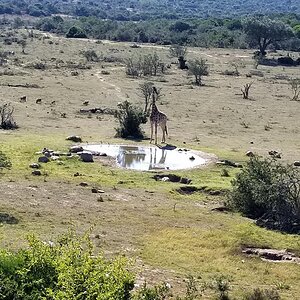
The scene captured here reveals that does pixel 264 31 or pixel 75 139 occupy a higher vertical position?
pixel 264 31

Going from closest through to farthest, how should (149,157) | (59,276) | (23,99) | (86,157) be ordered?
1. (59,276)
2. (86,157)
3. (149,157)
4. (23,99)

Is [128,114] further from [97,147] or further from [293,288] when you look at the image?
[293,288]

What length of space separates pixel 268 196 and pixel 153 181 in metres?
5.93

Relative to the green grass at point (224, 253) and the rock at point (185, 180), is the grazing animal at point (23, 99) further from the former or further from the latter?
the green grass at point (224, 253)

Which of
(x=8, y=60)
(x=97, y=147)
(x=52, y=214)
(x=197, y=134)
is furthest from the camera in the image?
(x=8, y=60)

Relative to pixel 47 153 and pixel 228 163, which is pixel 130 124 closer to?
pixel 47 153

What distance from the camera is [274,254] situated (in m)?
18.3

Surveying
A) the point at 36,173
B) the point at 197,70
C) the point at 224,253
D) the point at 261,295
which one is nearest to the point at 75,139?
the point at 36,173

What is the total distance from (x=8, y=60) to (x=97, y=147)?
38.8m

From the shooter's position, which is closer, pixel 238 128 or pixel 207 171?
pixel 207 171

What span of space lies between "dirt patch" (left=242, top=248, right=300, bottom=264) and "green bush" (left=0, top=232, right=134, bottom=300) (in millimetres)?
7393

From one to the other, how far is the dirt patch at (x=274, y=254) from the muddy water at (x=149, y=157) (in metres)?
10.4

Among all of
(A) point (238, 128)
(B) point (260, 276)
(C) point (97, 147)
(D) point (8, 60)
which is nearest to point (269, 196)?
(B) point (260, 276)

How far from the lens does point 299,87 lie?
56.6 meters
